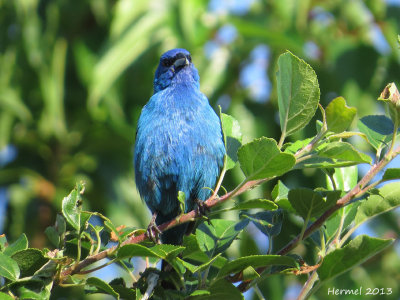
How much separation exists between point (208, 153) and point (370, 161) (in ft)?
5.37

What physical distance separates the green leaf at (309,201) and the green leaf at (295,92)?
21 cm

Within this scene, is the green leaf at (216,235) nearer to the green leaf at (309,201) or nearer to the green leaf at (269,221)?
the green leaf at (269,221)

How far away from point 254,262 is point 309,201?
0.90 ft

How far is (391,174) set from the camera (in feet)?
6.54

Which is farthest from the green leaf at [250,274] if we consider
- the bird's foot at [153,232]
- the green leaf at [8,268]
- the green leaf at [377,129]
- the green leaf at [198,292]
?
the green leaf at [8,268]

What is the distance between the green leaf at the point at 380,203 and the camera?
222cm

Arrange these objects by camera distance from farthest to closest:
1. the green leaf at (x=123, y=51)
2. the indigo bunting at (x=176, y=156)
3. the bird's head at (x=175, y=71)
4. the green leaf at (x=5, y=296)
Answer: the green leaf at (x=123, y=51) → the bird's head at (x=175, y=71) → the indigo bunting at (x=176, y=156) → the green leaf at (x=5, y=296)

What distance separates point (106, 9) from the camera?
5.71 metres

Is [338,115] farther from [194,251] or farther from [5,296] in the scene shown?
[5,296]

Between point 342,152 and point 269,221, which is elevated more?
point 342,152

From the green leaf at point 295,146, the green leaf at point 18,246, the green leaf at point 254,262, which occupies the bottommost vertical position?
the green leaf at point 254,262

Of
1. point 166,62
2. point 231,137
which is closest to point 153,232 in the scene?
point 231,137

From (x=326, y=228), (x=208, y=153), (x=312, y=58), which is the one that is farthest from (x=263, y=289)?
(x=326, y=228)

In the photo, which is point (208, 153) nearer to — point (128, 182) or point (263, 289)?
point (263, 289)
